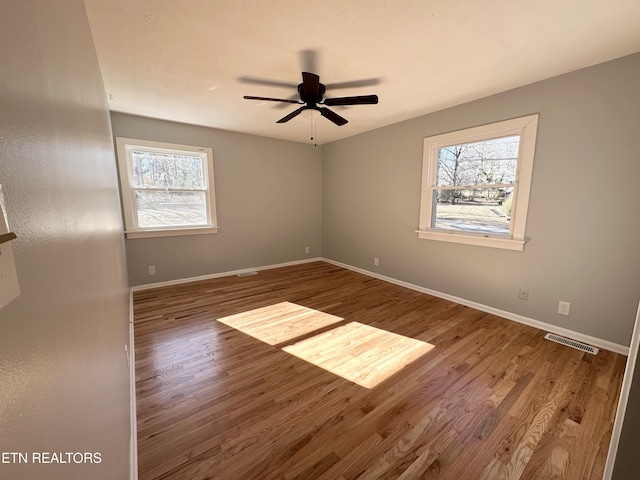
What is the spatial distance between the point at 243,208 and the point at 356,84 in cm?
273

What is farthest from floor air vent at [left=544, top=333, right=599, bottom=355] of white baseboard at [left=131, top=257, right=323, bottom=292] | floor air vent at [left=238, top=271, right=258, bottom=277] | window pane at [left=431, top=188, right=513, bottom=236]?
floor air vent at [left=238, top=271, right=258, bottom=277]

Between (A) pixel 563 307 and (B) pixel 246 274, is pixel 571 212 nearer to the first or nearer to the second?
(A) pixel 563 307

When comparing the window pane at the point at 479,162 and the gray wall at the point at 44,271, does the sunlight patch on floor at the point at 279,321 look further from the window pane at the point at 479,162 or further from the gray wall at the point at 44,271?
the window pane at the point at 479,162

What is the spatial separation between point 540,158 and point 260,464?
11.0ft

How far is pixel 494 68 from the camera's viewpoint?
226 centimetres

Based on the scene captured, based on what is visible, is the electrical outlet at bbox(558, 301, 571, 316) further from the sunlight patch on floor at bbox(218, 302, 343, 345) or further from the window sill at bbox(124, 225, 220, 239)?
the window sill at bbox(124, 225, 220, 239)

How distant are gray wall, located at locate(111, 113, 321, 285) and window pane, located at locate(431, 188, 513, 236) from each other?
100 inches

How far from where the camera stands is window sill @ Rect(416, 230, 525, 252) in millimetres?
2748

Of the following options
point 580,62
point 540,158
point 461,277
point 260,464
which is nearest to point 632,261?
point 540,158

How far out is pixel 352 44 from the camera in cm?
193

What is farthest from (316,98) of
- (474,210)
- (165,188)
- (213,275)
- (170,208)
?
(213,275)

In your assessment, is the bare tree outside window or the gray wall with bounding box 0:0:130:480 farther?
the bare tree outside window

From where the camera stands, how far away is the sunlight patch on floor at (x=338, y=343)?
A: 2.03m

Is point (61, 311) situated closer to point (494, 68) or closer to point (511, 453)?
point (511, 453)
